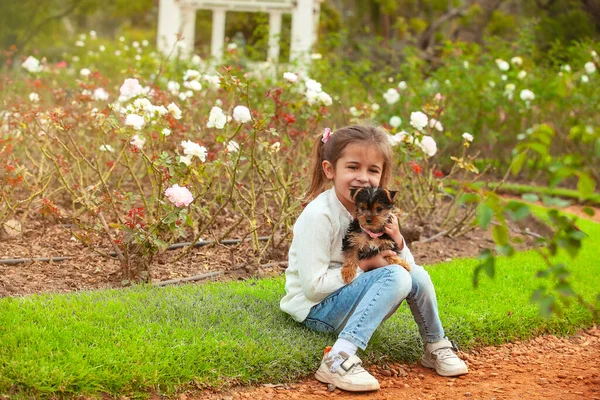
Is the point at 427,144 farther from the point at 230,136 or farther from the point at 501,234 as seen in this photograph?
the point at 501,234

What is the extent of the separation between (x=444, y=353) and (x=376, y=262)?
0.51 m

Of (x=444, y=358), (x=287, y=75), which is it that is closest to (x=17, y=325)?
(x=444, y=358)

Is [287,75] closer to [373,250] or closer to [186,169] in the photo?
[186,169]

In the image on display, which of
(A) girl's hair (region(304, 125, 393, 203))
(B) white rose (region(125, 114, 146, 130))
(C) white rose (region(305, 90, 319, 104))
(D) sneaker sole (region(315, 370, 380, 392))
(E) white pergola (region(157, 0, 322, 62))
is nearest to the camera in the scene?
(D) sneaker sole (region(315, 370, 380, 392))

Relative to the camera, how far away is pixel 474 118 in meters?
9.38

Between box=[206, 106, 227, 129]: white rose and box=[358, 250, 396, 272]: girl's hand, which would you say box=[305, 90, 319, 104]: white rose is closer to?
box=[206, 106, 227, 129]: white rose

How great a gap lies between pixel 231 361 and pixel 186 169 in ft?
4.34

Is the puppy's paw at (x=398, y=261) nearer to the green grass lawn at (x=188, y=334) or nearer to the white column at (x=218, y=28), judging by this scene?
the green grass lawn at (x=188, y=334)

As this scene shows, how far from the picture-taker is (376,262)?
3.45m

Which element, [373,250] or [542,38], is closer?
[373,250]

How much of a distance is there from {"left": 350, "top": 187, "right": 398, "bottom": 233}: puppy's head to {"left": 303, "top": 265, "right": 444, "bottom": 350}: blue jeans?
208 millimetres

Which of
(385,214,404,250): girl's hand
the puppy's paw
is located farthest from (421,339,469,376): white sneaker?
(385,214,404,250): girl's hand

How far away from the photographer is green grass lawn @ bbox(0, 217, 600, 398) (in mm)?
3000

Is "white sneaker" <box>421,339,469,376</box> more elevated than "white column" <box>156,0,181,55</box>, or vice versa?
"white column" <box>156,0,181,55</box>
